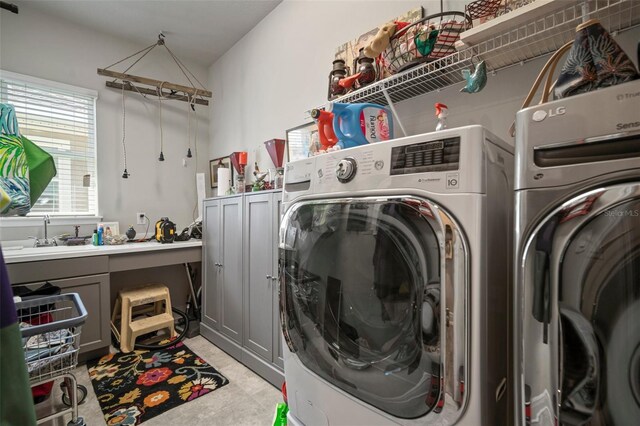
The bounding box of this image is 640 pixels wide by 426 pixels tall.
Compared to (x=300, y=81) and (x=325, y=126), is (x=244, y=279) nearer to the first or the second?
(x=325, y=126)

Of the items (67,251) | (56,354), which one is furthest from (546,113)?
(67,251)

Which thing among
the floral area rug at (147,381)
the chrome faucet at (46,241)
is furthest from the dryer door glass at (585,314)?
the chrome faucet at (46,241)

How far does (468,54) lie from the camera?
1.15m

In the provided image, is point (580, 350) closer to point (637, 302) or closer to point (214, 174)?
point (637, 302)

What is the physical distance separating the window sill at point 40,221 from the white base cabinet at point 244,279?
1.17 metres

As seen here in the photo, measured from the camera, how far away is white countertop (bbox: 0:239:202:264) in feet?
6.50

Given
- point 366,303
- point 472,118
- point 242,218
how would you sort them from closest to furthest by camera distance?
point 366,303
point 472,118
point 242,218

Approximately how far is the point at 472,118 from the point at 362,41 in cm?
88

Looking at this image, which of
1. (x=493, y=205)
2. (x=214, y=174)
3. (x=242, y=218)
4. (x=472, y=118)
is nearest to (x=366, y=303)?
(x=493, y=205)

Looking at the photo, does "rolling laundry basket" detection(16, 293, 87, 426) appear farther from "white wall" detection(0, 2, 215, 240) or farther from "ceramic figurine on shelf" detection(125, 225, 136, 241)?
"white wall" detection(0, 2, 215, 240)

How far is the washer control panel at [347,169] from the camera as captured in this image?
0.90 meters

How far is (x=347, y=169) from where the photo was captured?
91 centimetres

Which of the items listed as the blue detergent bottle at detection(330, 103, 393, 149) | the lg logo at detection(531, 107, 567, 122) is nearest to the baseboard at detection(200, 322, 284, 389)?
the blue detergent bottle at detection(330, 103, 393, 149)

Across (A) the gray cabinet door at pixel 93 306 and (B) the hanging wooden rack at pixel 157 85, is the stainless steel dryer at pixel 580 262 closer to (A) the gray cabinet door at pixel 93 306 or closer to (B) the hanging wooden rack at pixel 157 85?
(A) the gray cabinet door at pixel 93 306
